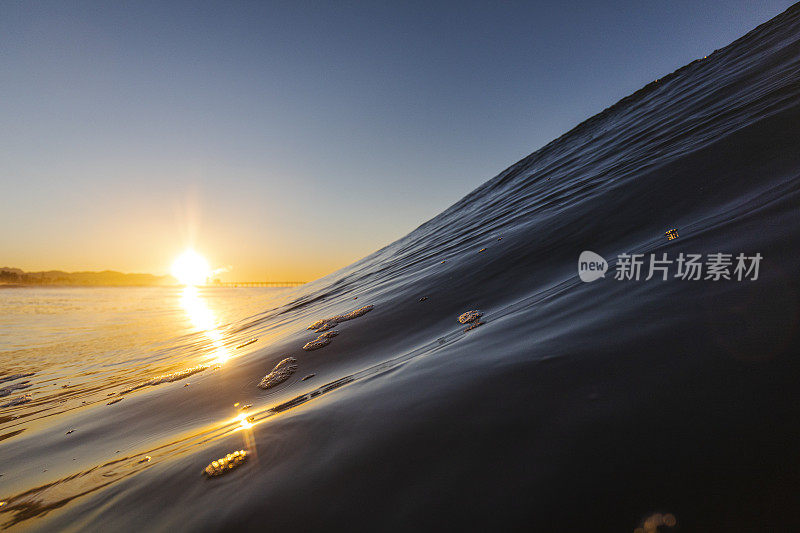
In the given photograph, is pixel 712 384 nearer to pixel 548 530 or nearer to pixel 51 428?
pixel 548 530

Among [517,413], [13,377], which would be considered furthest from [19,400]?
[517,413]

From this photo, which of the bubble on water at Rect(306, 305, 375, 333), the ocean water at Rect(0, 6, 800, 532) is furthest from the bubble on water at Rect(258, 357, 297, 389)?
the bubble on water at Rect(306, 305, 375, 333)

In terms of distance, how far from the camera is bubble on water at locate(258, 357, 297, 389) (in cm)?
287

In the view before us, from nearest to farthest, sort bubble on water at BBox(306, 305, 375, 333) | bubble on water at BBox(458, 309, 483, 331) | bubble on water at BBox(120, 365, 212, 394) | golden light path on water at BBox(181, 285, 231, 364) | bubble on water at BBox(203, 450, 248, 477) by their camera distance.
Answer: bubble on water at BBox(203, 450, 248, 477) < bubble on water at BBox(458, 309, 483, 331) < bubble on water at BBox(120, 365, 212, 394) < bubble on water at BBox(306, 305, 375, 333) < golden light path on water at BBox(181, 285, 231, 364)

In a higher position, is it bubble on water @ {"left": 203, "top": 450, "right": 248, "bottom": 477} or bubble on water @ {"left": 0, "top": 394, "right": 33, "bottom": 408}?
bubble on water @ {"left": 0, "top": 394, "right": 33, "bottom": 408}

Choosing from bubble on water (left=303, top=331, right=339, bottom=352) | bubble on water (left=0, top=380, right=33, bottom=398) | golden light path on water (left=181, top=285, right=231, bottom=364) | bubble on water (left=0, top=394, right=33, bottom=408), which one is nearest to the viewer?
bubble on water (left=303, top=331, right=339, bottom=352)

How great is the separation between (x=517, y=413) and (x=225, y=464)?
1.31m

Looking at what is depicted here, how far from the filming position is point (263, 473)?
1.39 metres

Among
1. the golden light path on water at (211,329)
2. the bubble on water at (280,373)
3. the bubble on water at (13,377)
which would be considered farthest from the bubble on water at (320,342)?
the bubble on water at (13,377)

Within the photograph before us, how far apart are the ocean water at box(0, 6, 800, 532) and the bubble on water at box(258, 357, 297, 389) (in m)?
0.03

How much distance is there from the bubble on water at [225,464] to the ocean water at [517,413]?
10 millimetres

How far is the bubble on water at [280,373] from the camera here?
2.87 m

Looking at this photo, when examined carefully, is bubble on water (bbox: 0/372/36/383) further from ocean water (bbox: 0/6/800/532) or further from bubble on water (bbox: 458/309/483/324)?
bubble on water (bbox: 458/309/483/324)

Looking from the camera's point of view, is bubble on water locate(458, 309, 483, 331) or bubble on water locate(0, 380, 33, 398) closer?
bubble on water locate(458, 309, 483, 331)
